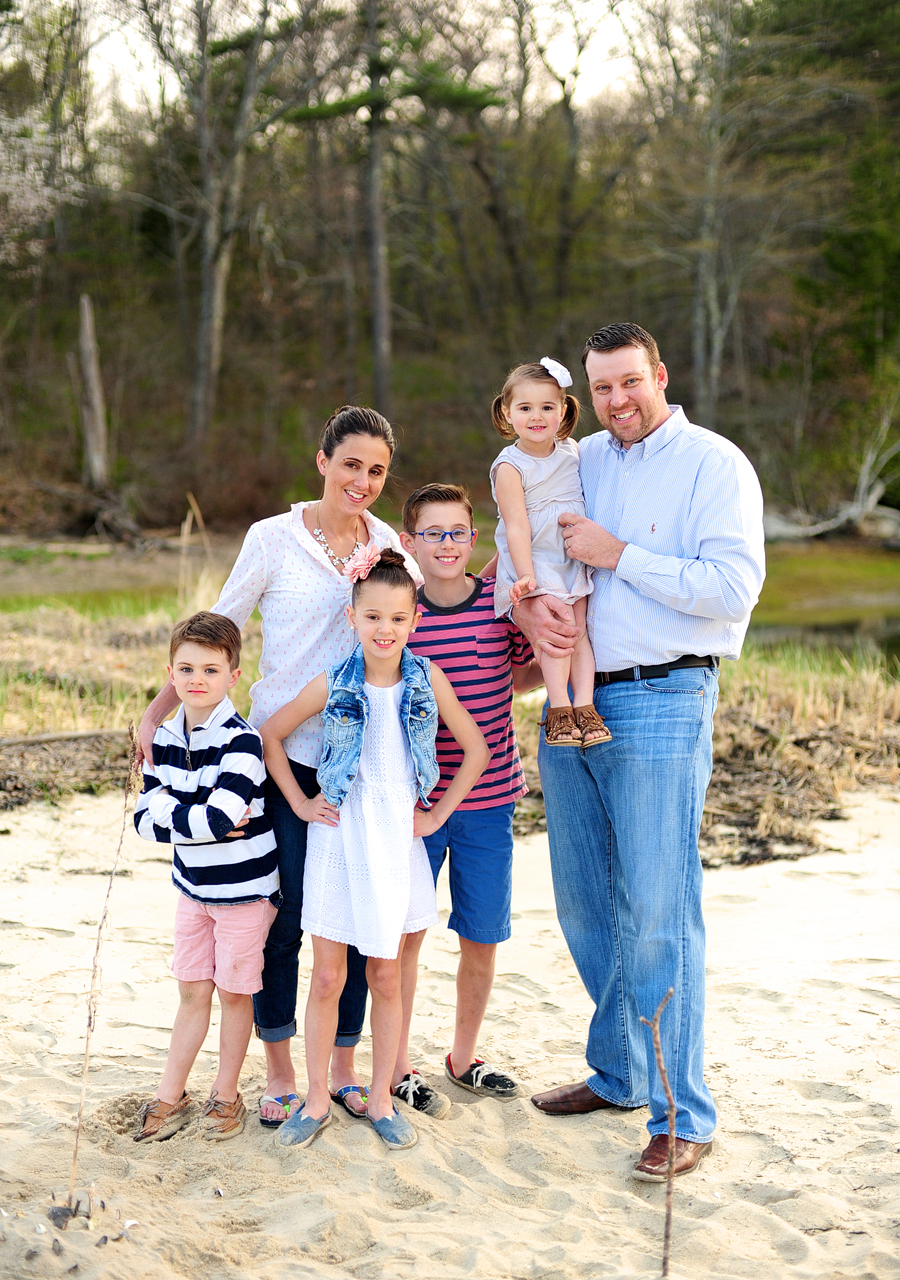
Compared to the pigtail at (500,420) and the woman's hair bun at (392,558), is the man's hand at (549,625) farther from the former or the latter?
the pigtail at (500,420)

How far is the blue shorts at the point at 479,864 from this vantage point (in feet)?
10.9

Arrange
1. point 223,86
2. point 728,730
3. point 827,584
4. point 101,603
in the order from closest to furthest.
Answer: point 728,730, point 101,603, point 827,584, point 223,86

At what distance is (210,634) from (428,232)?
95.4 ft

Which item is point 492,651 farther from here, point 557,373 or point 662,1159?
point 662,1159

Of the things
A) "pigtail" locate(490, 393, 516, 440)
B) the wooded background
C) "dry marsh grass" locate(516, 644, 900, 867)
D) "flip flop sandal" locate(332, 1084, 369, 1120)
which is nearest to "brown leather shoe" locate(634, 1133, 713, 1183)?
"flip flop sandal" locate(332, 1084, 369, 1120)

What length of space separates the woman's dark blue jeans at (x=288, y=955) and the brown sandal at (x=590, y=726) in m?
0.75

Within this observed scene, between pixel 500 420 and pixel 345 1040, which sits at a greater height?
pixel 500 420

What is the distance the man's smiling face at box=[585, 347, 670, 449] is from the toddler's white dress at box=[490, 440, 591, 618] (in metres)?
0.28

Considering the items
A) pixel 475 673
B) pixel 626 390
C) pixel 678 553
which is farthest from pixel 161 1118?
pixel 626 390

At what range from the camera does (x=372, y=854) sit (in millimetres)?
3010

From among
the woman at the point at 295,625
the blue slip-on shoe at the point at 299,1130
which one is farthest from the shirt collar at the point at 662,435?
the blue slip-on shoe at the point at 299,1130

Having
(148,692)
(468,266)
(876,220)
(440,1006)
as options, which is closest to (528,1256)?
(440,1006)

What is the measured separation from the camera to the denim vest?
304cm

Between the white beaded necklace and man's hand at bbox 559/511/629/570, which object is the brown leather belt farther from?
the white beaded necklace
